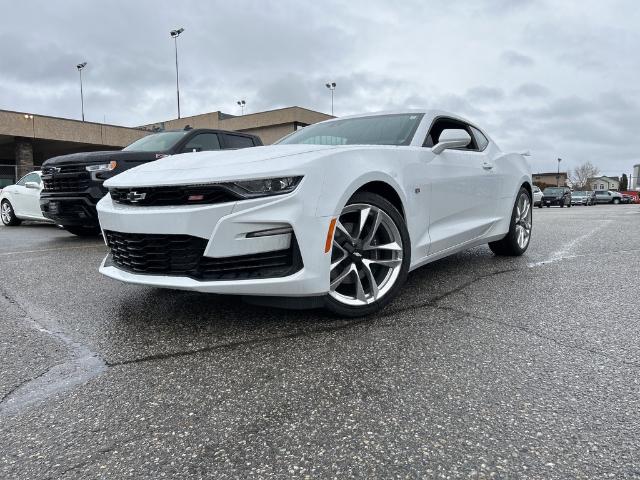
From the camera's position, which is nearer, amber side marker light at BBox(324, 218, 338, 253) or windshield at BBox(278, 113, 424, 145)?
amber side marker light at BBox(324, 218, 338, 253)

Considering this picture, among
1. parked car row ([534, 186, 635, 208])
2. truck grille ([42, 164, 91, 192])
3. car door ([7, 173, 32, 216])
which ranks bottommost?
parked car row ([534, 186, 635, 208])

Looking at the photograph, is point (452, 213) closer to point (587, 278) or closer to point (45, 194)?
point (587, 278)

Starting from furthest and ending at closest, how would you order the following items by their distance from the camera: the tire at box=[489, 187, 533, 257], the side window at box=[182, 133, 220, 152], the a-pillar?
the a-pillar
the side window at box=[182, 133, 220, 152]
the tire at box=[489, 187, 533, 257]

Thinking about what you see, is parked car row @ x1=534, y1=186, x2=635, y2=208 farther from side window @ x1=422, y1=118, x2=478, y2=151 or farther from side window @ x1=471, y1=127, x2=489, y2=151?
side window @ x1=422, y1=118, x2=478, y2=151

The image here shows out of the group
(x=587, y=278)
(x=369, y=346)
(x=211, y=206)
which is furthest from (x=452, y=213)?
(x=211, y=206)

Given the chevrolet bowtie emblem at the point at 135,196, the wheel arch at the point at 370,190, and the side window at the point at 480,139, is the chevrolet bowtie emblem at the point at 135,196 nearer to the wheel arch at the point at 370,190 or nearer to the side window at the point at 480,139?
the wheel arch at the point at 370,190

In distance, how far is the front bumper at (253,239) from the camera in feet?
8.30

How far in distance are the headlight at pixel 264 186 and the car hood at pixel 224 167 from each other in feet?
0.11

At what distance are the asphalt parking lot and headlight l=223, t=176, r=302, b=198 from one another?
2.65 feet

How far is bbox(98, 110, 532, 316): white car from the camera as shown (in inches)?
101

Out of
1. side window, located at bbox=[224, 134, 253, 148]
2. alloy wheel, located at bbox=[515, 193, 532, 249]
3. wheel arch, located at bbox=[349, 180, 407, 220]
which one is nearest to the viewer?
wheel arch, located at bbox=[349, 180, 407, 220]

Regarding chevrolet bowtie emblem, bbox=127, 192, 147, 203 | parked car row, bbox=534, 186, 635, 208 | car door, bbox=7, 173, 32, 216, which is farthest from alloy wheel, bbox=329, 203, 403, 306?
parked car row, bbox=534, 186, 635, 208

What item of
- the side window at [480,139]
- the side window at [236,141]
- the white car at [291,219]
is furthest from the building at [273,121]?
the white car at [291,219]

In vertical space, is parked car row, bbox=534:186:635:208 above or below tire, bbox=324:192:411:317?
below
